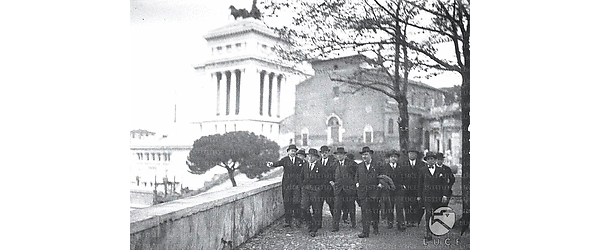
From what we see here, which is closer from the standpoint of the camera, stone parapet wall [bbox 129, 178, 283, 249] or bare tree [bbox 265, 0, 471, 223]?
stone parapet wall [bbox 129, 178, 283, 249]

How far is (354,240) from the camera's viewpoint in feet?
9.52

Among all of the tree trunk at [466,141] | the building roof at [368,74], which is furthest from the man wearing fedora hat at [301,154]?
the tree trunk at [466,141]

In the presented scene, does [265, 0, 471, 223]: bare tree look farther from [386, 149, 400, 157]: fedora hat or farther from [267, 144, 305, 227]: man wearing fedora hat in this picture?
[267, 144, 305, 227]: man wearing fedora hat

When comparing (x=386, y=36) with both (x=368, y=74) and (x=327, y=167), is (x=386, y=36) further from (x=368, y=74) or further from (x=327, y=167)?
(x=327, y=167)

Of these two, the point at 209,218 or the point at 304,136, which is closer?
the point at 209,218

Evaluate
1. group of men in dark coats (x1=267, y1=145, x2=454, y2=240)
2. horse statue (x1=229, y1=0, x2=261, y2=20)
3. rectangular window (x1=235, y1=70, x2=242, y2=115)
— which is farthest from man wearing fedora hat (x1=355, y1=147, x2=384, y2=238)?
horse statue (x1=229, y1=0, x2=261, y2=20)

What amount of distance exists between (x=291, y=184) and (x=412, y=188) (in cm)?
81

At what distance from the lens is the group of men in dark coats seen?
295cm

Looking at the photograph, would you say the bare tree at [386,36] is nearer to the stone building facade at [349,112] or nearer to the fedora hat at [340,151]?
the stone building facade at [349,112]

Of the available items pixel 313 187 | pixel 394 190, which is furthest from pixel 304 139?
pixel 394 190
